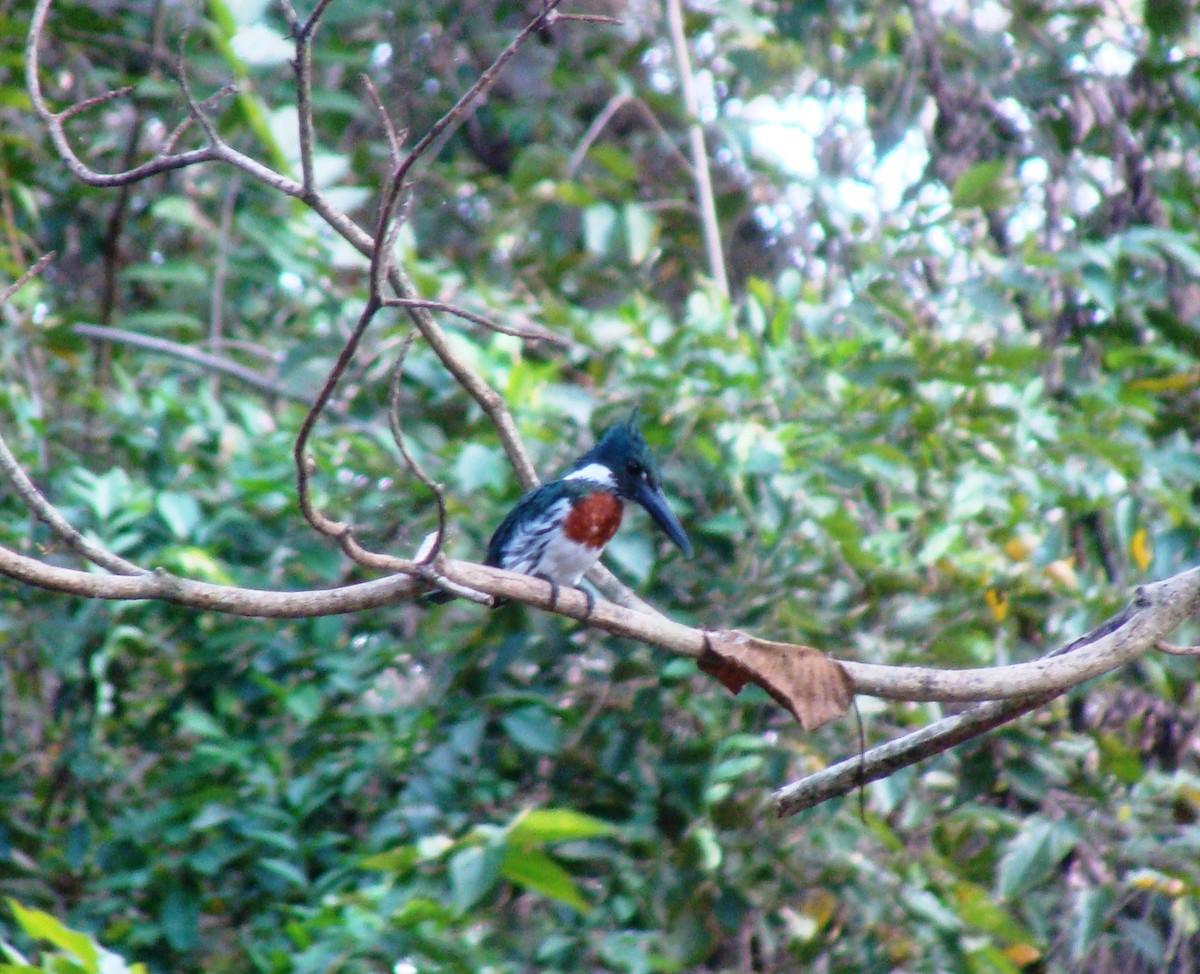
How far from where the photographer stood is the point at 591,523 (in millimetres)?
3590

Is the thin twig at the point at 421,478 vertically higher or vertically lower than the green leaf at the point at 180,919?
higher

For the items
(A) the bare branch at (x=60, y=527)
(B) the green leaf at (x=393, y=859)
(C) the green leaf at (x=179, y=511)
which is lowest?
(B) the green leaf at (x=393, y=859)

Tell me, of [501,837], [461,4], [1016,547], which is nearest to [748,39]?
[461,4]

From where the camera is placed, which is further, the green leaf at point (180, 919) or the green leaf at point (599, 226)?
the green leaf at point (599, 226)

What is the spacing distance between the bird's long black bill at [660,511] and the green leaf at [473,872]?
3.30ft

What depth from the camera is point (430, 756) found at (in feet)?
11.6

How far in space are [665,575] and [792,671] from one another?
1.85m

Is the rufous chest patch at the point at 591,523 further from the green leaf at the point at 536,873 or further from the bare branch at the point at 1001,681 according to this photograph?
the bare branch at the point at 1001,681

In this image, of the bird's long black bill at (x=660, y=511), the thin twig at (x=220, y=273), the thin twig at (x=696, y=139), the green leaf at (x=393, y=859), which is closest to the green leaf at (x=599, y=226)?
the thin twig at (x=696, y=139)

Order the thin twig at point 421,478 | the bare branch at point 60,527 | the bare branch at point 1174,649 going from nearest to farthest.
→ the thin twig at point 421,478 < the bare branch at point 60,527 < the bare branch at point 1174,649

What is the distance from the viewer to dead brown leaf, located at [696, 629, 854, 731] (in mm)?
2035

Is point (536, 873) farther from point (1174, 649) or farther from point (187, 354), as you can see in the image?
point (187, 354)

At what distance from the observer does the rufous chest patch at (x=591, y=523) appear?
3580mm

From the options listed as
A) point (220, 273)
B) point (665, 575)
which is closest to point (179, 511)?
point (220, 273)
